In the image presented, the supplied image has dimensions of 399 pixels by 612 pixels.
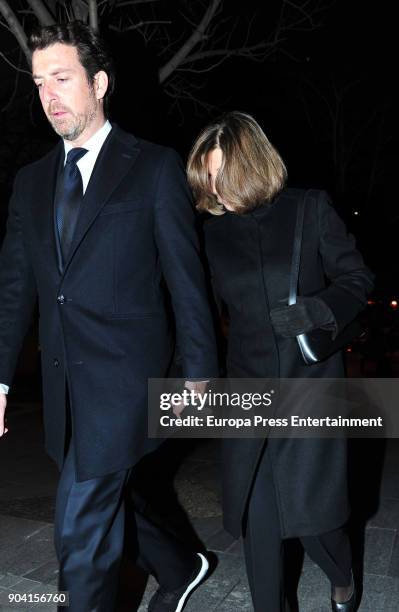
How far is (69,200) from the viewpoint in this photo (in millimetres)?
2762

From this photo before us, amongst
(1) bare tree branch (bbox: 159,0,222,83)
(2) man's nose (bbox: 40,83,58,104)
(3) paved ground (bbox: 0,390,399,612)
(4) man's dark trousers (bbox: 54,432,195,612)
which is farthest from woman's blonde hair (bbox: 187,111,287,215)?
(1) bare tree branch (bbox: 159,0,222,83)

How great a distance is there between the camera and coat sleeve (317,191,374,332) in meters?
2.88

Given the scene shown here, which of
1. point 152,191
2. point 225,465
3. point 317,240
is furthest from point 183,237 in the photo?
point 225,465

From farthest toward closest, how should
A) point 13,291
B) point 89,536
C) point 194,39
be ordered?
1. point 194,39
2. point 13,291
3. point 89,536

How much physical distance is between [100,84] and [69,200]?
0.47 m

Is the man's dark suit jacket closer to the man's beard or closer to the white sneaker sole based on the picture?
the man's beard

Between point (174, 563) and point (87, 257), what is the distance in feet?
4.47

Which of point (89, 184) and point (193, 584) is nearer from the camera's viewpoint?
point (89, 184)

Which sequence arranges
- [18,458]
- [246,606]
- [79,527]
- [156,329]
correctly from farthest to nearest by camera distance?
[18,458] → [246,606] → [156,329] → [79,527]

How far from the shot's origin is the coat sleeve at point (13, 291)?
2969mm

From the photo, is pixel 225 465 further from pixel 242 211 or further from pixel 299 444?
pixel 242 211

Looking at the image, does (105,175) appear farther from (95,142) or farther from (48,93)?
(48,93)

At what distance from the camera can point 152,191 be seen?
274 centimetres

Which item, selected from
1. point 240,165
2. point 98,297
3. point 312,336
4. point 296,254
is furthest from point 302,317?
point 98,297
